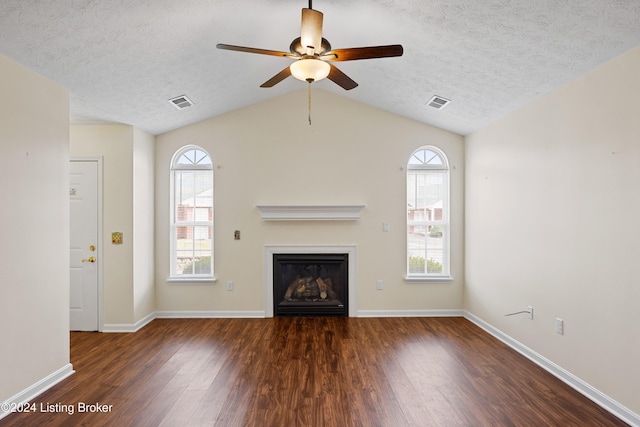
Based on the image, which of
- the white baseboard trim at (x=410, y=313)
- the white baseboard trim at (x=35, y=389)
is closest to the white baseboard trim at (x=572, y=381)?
the white baseboard trim at (x=410, y=313)

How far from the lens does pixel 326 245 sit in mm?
4891

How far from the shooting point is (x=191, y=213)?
4965mm

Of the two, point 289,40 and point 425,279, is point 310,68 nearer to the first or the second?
point 289,40

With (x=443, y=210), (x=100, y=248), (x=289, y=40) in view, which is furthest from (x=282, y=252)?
(x=289, y=40)

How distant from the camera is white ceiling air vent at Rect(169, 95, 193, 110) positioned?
396 centimetres

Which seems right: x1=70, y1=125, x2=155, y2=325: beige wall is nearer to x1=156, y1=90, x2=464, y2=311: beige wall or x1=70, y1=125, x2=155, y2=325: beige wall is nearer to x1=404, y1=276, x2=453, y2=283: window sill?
x1=156, y1=90, x2=464, y2=311: beige wall

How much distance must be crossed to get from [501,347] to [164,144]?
4895 mm

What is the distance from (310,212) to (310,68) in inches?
106

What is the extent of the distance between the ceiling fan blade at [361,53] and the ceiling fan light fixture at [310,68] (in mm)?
75

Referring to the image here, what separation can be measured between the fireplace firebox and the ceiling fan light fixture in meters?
2.98

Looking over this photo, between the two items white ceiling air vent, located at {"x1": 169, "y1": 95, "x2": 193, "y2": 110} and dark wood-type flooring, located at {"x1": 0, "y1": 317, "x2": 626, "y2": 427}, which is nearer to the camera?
dark wood-type flooring, located at {"x1": 0, "y1": 317, "x2": 626, "y2": 427}

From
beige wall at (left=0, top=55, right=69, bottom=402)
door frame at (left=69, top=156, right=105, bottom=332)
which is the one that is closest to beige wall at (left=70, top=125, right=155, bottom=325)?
door frame at (left=69, top=156, right=105, bottom=332)

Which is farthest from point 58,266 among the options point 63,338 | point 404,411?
point 404,411

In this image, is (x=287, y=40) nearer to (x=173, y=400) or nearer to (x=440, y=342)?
(x=173, y=400)
